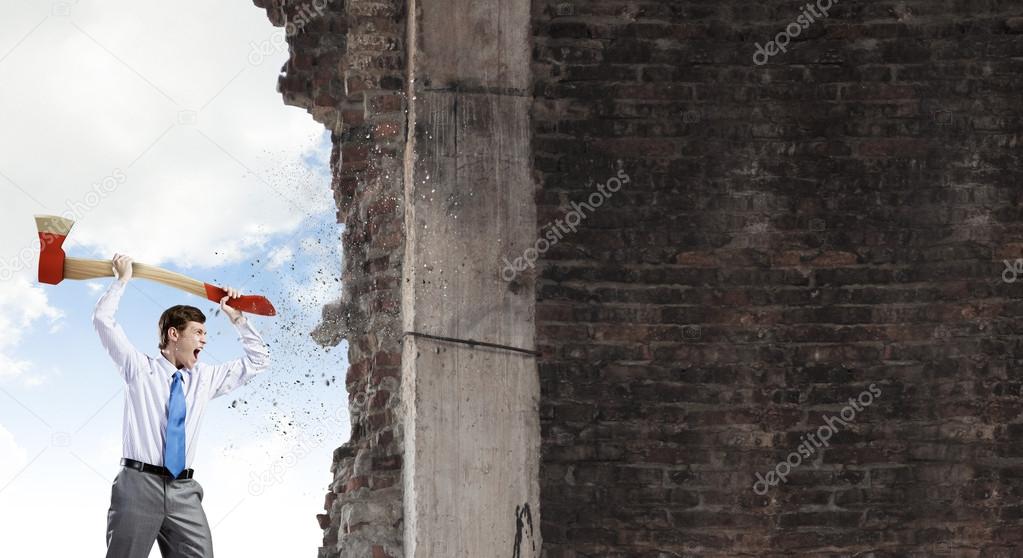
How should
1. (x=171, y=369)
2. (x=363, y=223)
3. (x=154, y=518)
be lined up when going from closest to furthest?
(x=154, y=518) < (x=171, y=369) < (x=363, y=223)

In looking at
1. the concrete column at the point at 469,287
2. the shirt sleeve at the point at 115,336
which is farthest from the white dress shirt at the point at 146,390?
the concrete column at the point at 469,287

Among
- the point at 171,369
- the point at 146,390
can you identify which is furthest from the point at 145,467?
the point at 171,369

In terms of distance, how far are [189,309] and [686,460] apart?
2.24m

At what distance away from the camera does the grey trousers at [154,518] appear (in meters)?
4.03

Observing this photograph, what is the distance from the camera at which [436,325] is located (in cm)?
493

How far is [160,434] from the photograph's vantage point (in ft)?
13.7

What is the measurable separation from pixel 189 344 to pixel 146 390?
25cm

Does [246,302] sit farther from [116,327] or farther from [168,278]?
[116,327]

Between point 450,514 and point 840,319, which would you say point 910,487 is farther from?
point 450,514

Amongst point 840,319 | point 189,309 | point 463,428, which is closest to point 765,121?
point 840,319

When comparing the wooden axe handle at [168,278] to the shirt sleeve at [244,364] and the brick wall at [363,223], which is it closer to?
the shirt sleeve at [244,364]

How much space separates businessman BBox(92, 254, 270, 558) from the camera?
13.3 feet

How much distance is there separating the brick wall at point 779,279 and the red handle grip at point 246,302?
125 centimetres

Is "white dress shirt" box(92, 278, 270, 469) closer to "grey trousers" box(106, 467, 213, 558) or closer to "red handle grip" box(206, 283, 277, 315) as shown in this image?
"grey trousers" box(106, 467, 213, 558)
